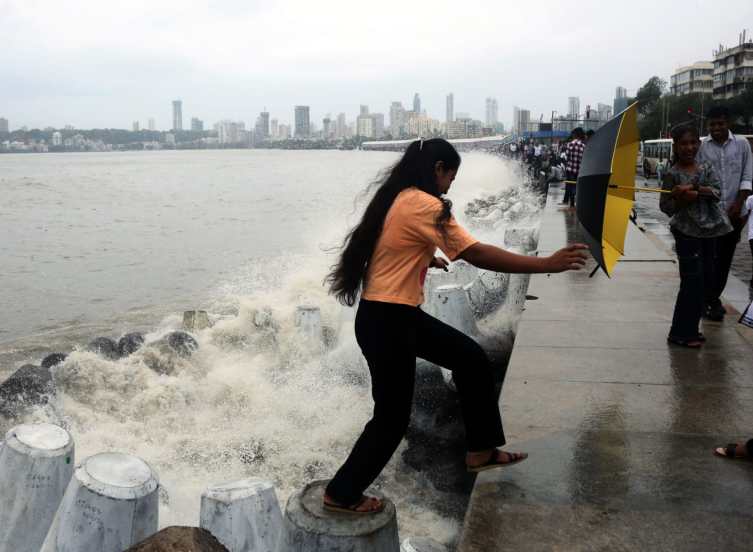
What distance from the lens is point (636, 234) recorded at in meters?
12.2

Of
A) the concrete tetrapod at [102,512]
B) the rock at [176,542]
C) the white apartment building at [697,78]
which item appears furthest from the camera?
the white apartment building at [697,78]

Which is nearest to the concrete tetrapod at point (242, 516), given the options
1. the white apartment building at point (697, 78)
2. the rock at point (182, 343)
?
the rock at point (182, 343)

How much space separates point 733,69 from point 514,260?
14424 cm

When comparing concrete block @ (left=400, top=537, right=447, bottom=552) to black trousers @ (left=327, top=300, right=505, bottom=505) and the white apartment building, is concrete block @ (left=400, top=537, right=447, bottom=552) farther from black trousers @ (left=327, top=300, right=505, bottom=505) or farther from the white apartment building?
the white apartment building

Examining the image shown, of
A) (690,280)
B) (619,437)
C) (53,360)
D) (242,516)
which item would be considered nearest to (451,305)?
(690,280)

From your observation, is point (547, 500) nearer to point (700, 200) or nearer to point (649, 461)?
point (649, 461)

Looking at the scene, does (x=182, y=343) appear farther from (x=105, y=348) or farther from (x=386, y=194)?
(x=386, y=194)

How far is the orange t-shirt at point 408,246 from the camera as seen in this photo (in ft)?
10.2

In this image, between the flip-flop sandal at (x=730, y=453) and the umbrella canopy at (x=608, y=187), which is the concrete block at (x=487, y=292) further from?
the flip-flop sandal at (x=730, y=453)

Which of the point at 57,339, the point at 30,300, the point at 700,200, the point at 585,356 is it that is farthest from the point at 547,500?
the point at 30,300

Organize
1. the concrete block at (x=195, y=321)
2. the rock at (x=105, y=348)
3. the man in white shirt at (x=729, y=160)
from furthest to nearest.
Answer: the concrete block at (x=195, y=321)
the rock at (x=105, y=348)
the man in white shirt at (x=729, y=160)

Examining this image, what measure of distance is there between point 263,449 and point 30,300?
11.9 metres

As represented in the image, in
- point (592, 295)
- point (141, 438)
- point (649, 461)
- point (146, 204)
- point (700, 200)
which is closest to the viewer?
point (649, 461)

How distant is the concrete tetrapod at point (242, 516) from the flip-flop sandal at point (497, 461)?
0.94 m
